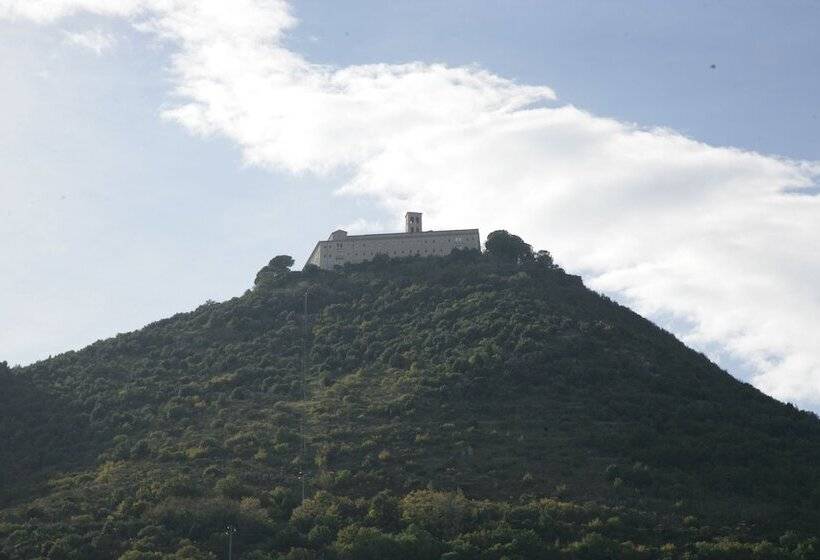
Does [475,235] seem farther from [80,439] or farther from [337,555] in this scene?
[337,555]

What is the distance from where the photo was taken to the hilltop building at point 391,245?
93062mm

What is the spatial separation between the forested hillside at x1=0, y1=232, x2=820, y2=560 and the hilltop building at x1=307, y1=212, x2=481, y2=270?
27.8ft

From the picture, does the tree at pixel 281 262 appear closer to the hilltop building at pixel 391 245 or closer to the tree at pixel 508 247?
the hilltop building at pixel 391 245

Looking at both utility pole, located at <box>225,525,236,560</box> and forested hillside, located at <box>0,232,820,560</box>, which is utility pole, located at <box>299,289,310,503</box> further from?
utility pole, located at <box>225,525,236,560</box>

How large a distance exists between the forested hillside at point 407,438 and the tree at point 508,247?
6076 millimetres

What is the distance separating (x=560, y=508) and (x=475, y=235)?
1900 inches

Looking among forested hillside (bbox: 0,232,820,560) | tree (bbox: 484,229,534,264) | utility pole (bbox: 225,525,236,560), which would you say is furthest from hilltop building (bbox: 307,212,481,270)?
utility pole (bbox: 225,525,236,560)

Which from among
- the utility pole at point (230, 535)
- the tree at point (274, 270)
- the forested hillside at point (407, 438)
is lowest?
the utility pole at point (230, 535)

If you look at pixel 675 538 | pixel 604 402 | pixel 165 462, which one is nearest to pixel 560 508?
pixel 675 538

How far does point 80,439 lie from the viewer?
2420 inches

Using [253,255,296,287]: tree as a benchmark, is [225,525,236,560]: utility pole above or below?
below

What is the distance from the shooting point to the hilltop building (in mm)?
93062

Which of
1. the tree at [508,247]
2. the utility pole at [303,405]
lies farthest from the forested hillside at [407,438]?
the tree at [508,247]

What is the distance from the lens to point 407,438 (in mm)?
55969
